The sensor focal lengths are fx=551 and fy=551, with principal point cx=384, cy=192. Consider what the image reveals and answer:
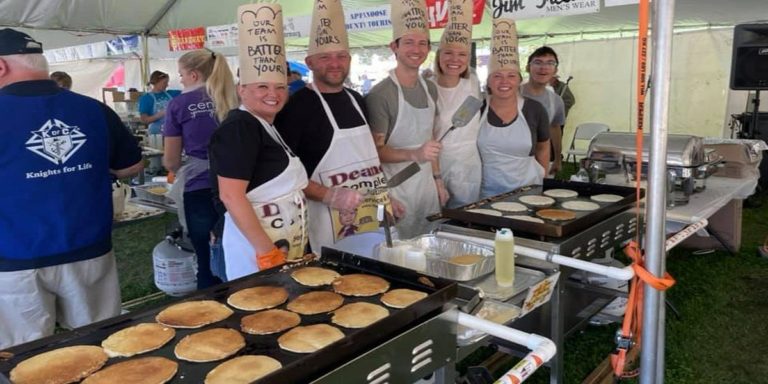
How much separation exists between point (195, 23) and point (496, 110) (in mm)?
8193

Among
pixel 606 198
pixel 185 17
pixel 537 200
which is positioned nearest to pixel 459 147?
pixel 537 200

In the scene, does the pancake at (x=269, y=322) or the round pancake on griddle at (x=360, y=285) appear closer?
the pancake at (x=269, y=322)

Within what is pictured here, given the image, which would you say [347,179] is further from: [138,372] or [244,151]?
[138,372]

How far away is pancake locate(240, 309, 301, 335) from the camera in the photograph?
4.04 feet

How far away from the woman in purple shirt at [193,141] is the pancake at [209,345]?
202cm

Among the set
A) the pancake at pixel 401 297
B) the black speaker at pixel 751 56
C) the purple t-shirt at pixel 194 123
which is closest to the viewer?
the pancake at pixel 401 297

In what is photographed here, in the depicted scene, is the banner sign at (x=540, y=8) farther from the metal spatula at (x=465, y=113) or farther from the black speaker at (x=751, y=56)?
the metal spatula at (x=465, y=113)

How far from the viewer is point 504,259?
5.39ft

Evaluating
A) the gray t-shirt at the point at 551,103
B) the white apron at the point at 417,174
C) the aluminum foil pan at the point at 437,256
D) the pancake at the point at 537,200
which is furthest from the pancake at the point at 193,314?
the gray t-shirt at the point at 551,103

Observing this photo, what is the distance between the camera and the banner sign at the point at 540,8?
5043 mm

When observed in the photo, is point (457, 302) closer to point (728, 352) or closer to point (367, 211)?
point (367, 211)

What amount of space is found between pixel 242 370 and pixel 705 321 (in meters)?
3.16

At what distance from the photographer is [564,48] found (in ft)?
30.2

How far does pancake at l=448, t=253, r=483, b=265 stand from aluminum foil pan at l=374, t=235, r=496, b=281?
1 cm
